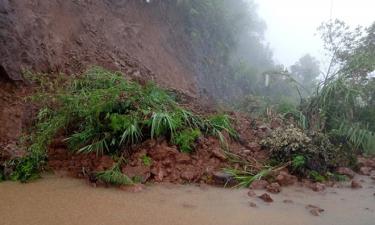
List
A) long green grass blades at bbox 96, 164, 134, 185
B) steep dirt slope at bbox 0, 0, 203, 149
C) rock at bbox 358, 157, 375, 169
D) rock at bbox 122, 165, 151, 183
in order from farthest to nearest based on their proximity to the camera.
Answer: rock at bbox 358, 157, 375, 169, steep dirt slope at bbox 0, 0, 203, 149, rock at bbox 122, 165, 151, 183, long green grass blades at bbox 96, 164, 134, 185

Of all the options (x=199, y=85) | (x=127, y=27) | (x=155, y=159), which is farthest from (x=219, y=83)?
(x=155, y=159)

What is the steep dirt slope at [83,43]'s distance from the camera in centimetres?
459

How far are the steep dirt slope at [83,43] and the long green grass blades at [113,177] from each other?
1242mm

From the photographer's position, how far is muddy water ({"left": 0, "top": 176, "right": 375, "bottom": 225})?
9.05 feet

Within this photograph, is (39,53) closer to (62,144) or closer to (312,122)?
(62,144)

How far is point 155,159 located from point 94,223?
1457 millimetres

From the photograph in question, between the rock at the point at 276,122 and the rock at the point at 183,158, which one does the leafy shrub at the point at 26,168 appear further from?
the rock at the point at 276,122

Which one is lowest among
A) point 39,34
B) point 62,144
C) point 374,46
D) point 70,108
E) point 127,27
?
→ point 62,144

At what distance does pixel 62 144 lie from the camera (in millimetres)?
4152

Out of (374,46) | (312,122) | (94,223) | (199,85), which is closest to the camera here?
(94,223)

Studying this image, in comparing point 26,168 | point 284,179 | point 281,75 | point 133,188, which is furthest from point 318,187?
point 281,75

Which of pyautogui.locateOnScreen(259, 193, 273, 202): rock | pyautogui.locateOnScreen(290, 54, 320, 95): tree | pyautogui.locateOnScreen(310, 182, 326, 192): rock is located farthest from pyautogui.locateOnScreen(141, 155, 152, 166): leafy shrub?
pyautogui.locateOnScreen(290, 54, 320, 95): tree

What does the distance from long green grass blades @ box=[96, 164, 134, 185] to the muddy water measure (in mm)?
106

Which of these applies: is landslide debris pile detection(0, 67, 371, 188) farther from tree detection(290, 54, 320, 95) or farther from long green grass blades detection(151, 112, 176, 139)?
tree detection(290, 54, 320, 95)
